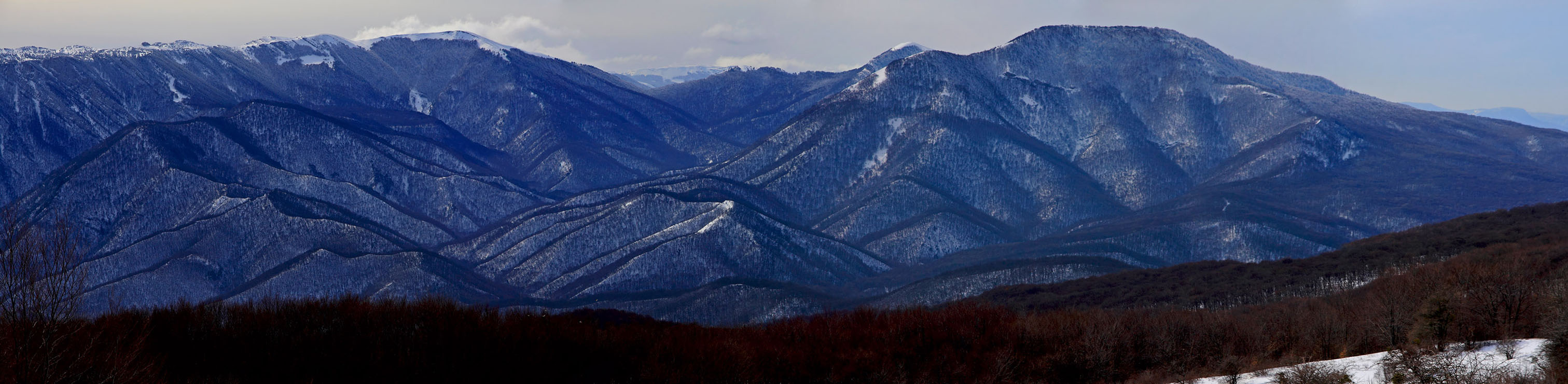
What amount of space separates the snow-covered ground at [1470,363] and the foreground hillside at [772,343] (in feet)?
3.45

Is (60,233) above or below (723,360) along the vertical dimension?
above

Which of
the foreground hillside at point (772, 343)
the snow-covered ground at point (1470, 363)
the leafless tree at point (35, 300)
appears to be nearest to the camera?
the leafless tree at point (35, 300)

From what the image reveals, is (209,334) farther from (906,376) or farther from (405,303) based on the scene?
(906,376)

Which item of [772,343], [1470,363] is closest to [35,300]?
[772,343]

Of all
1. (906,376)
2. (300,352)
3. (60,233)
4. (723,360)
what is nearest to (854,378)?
(906,376)

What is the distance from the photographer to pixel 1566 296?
52.2m

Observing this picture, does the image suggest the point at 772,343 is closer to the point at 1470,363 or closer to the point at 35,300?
the point at 1470,363

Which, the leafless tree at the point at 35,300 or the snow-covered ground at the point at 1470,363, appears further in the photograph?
the snow-covered ground at the point at 1470,363

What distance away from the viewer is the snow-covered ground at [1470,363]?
46.7 m

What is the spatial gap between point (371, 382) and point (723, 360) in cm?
2259

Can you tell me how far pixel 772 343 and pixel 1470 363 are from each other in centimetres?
4538

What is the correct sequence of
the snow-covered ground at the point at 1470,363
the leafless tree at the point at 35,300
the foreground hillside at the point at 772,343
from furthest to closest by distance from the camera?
the foreground hillside at the point at 772,343 < the snow-covered ground at the point at 1470,363 < the leafless tree at the point at 35,300

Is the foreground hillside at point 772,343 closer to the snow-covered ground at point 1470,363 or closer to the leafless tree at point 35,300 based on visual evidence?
the snow-covered ground at point 1470,363

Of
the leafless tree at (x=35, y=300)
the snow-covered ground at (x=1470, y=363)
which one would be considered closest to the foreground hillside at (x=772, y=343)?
the snow-covered ground at (x=1470, y=363)
